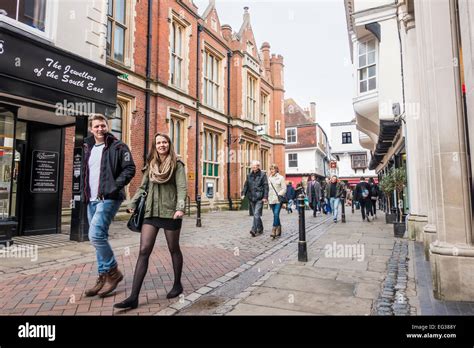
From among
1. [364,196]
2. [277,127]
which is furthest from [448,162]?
[277,127]

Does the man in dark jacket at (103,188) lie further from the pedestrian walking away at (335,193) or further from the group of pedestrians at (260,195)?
the pedestrian walking away at (335,193)

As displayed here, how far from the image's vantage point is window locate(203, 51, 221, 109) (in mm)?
17406

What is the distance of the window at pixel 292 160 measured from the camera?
4088 centimetres

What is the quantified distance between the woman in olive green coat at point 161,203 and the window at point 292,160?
38.3 metres

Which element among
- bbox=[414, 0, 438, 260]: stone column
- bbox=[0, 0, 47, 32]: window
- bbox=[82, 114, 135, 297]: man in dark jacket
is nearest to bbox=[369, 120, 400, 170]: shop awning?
bbox=[414, 0, 438, 260]: stone column

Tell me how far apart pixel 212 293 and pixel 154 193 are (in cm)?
134

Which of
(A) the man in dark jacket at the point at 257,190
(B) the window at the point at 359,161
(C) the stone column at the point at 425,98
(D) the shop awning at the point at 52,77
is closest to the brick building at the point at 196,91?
(D) the shop awning at the point at 52,77

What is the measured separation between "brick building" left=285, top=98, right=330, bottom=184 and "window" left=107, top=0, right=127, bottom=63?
30538 mm

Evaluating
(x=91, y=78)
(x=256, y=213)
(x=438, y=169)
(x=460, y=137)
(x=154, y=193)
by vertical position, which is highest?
(x=91, y=78)

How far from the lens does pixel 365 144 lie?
22.5 meters

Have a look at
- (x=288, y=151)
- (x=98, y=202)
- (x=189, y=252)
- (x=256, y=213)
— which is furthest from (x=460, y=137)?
(x=288, y=151)

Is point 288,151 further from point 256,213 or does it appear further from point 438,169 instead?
point 438,169

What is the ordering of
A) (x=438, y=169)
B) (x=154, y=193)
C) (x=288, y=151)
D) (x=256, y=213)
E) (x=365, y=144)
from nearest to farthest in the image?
1. (x=154, y=193)
2. (x=438, y=169)
3. (x=256, y=213)
4. (x=365, y=144)
5. (x=288, y=151)

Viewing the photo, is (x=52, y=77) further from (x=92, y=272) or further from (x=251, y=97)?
(x=251, y=97)
